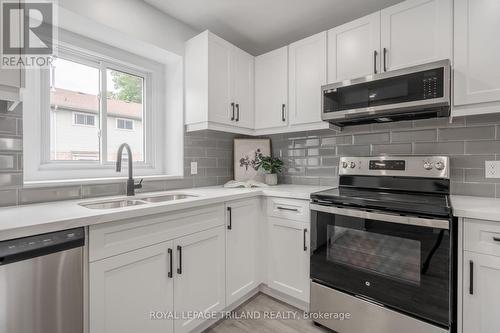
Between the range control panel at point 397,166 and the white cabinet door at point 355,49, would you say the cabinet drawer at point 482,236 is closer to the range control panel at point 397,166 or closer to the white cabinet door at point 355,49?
the range control panel at point 397,166

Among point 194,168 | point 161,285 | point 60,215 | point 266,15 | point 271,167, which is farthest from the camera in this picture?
point 271,167

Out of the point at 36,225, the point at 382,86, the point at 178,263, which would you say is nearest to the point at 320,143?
the point at 382,86

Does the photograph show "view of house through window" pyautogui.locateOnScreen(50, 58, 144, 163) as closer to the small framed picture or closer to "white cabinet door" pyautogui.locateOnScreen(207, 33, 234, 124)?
"white cabinet door" pyautogui.locateOnScreen(207, 33, 234, 124)

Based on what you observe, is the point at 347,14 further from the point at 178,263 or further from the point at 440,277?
the point at 178,263

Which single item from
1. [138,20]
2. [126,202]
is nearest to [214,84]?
[138,20]

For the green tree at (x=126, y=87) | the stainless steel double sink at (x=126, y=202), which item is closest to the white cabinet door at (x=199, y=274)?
the stainless steel double sink at (x=126, y=202)

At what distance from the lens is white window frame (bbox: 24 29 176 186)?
5.02 feet

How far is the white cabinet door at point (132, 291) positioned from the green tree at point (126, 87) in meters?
1.36

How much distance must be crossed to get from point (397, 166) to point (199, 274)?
165cm

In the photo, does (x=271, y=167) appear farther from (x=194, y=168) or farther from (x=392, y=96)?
(x=392, y=96)

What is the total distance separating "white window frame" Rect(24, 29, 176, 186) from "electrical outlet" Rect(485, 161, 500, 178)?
7.64ft

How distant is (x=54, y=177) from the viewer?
1.61 metres

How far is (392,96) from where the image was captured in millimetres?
1615

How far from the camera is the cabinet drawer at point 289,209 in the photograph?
1.84 metres
